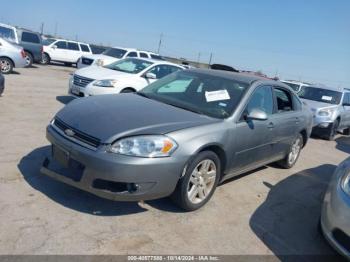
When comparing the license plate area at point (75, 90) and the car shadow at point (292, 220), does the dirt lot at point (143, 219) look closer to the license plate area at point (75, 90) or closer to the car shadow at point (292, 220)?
the car shadow at point (292, 220)

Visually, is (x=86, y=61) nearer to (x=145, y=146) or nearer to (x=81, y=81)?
(x=81, y=81)

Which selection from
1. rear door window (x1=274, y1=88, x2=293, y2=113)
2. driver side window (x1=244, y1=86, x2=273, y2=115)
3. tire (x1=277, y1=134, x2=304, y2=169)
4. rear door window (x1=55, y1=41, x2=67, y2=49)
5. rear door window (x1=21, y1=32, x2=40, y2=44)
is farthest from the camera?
rear door window (x1=55, y1=41, x2=67, y2=49)

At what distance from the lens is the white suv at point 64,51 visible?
2211 centimetres

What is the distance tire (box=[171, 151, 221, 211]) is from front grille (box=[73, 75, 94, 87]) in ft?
18.7

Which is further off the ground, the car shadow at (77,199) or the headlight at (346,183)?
the headlight at (346,183)

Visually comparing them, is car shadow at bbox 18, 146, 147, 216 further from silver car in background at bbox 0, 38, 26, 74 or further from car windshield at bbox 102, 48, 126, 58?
car windshield at bbox 102, 48, 126, 58

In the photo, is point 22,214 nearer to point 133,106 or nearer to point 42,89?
point 133,106

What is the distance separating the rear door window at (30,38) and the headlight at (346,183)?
17.2m

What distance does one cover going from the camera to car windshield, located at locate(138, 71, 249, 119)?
14.9 feet

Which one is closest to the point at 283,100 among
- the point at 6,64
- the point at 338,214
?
the point at 338,214

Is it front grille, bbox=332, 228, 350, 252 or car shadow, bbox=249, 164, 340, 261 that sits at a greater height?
front grille, bbox=332, 228, 350, 252

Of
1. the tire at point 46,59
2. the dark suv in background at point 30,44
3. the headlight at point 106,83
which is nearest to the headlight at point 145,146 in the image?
the headlight at point 106,83

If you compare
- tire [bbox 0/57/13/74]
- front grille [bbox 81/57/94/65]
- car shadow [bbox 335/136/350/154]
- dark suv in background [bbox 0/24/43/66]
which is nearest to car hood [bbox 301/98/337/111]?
car shadow [bbox 335/136/350/154]

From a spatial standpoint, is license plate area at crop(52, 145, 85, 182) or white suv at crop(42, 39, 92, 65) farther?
white suv at crop(42, 39, 92, 65)
